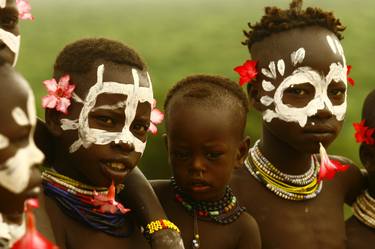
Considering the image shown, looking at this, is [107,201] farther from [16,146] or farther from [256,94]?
[256,94]

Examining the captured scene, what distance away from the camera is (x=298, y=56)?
397 cm

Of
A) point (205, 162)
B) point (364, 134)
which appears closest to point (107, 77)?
point (205, 162)

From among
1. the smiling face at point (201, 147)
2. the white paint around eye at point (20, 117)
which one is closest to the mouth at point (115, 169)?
the smiling face at point (201, 147)

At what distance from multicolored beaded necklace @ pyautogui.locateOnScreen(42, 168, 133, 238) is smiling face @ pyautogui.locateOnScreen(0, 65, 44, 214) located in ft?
2.42

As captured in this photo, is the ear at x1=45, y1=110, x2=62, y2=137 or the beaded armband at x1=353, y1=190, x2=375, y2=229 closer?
the ear at x1=45, y1=110, x2=62, y2=137

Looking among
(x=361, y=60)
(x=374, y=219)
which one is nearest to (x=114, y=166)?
(x=374, y=219)

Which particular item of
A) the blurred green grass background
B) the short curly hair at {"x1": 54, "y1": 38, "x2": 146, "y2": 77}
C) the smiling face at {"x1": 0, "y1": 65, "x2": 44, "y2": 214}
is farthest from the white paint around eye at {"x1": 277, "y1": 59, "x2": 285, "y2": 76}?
the blurred green grass background

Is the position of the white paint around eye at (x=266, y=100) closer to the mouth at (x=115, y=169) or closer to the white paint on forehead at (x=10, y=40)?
the mouth at (x=115, y=169)

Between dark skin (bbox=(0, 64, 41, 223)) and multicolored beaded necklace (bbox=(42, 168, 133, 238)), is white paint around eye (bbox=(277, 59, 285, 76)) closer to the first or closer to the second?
multicolored beaded necklace (bbox=(42, 168, 133, 238))

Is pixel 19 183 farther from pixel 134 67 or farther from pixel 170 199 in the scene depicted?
pixel 170 199

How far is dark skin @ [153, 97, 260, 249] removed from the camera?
3.57 m

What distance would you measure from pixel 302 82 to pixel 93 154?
1198 millimetres

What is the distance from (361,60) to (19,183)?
24.0ft

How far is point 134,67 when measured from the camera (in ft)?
11.1
